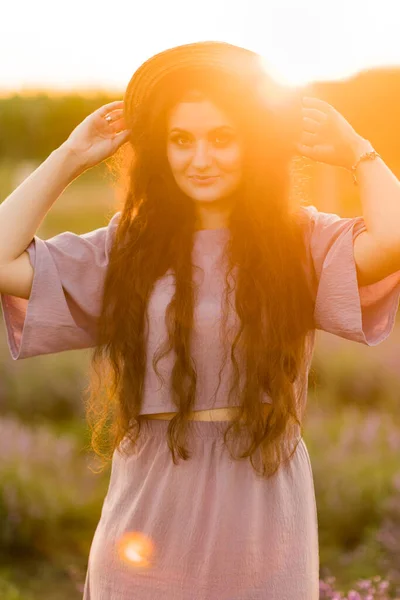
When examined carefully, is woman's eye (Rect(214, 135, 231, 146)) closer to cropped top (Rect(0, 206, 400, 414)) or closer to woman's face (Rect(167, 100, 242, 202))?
woman's face (Rect(167, 100, 242, 202))

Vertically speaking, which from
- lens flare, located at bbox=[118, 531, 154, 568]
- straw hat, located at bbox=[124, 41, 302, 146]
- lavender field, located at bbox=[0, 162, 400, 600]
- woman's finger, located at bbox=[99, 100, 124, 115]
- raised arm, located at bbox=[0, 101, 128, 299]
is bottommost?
lavender field, located at bbox=[0, 162, 400, 600]

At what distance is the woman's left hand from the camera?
6.98 feet

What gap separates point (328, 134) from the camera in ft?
Result: 7.00

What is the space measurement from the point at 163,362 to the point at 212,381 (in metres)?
0.12

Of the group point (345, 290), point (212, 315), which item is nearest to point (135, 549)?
point (212, 315)

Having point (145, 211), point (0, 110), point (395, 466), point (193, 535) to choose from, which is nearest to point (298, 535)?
point (193, 535)

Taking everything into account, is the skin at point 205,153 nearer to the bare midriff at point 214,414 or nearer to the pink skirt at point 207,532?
the bare midriff at point 214,414

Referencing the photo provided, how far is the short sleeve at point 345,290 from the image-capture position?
6.70ft

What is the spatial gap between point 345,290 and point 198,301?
33 cm

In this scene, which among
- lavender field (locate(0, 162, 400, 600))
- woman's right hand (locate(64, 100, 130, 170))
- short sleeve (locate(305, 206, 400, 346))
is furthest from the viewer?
lavender field (locate(0, 162, 400, 600))

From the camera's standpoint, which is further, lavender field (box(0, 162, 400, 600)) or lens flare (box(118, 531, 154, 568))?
lavender field (box(0, 162, 400, 600))

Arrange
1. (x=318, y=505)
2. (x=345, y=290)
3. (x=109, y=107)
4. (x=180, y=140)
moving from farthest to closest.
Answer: (x=318, y=505)
(x=109, y=107)
(x=180, y=140)
(x=345, y=290)

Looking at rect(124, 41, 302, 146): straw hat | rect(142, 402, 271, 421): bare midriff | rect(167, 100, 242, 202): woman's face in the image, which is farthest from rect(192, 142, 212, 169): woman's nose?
rect(142, 402, 271, 421): bare midriff

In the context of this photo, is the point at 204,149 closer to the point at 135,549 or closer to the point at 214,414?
the point at 214,414
